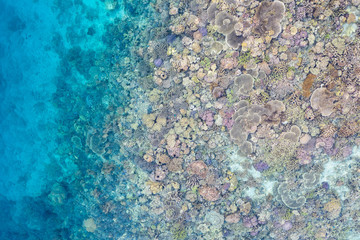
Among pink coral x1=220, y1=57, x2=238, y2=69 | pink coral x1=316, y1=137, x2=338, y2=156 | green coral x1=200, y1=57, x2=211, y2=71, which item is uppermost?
green coral x1=200, y1=57, x2=211, y2=71

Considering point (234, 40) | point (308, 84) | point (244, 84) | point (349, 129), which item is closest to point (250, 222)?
point (349, 129)

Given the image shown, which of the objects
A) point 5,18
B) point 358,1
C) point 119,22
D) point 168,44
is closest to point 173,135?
point 168,44

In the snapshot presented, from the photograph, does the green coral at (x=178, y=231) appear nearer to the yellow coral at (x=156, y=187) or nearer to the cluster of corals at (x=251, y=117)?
the yellow coral at (x=156, y=187)

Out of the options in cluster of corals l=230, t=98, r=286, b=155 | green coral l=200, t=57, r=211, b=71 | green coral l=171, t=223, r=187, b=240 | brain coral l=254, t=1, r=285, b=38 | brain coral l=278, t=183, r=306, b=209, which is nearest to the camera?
brain coral l=254, t=1, r=285, b=38

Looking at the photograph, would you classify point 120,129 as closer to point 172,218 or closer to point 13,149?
point 172,218

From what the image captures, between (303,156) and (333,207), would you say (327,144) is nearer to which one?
(303,156)

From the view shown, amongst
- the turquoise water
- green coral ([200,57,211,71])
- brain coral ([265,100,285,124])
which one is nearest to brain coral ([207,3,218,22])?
green coral ([200,57,211,71])

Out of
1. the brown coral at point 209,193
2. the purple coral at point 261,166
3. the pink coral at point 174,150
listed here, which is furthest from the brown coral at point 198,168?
the purple coral at point 261,166

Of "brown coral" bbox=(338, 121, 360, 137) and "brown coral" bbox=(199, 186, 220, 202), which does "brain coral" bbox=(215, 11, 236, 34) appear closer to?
"brown coral" bbox=(338, 121, 360, 137)
